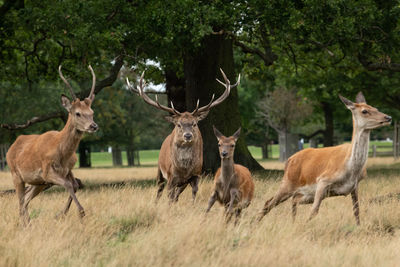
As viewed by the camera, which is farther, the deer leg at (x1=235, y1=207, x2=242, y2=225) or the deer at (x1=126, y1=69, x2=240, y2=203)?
the deer at (x1=126, y1=69, x2=240, y2=203)

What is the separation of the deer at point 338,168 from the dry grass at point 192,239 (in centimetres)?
28

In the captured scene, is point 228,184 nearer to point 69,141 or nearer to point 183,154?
point 183,154

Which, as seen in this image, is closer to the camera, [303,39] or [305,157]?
[305,157]

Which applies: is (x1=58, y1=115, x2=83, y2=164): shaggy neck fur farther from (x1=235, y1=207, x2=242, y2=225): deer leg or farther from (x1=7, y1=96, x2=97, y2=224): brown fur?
(x1=235, y1=207, x2=242, y2=225): deer leg

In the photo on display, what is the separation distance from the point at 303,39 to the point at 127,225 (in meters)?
7.65

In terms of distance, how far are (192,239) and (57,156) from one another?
8.04 feet

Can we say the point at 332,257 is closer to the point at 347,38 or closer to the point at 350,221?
the point at 350,221

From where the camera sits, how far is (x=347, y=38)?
11992mm

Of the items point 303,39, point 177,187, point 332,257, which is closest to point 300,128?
point 303,39

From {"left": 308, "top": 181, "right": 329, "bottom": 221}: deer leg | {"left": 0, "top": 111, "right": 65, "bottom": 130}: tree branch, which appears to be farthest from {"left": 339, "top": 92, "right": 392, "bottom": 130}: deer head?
{"left": 0, "top": 111, "right": 65, "bottom": 130}: tree branch

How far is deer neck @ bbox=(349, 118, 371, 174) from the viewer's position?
20.5ft

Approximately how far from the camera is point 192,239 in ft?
17.1

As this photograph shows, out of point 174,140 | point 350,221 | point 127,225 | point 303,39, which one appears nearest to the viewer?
point 127,225

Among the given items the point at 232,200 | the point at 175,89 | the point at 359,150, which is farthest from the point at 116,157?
the point at 359,150
